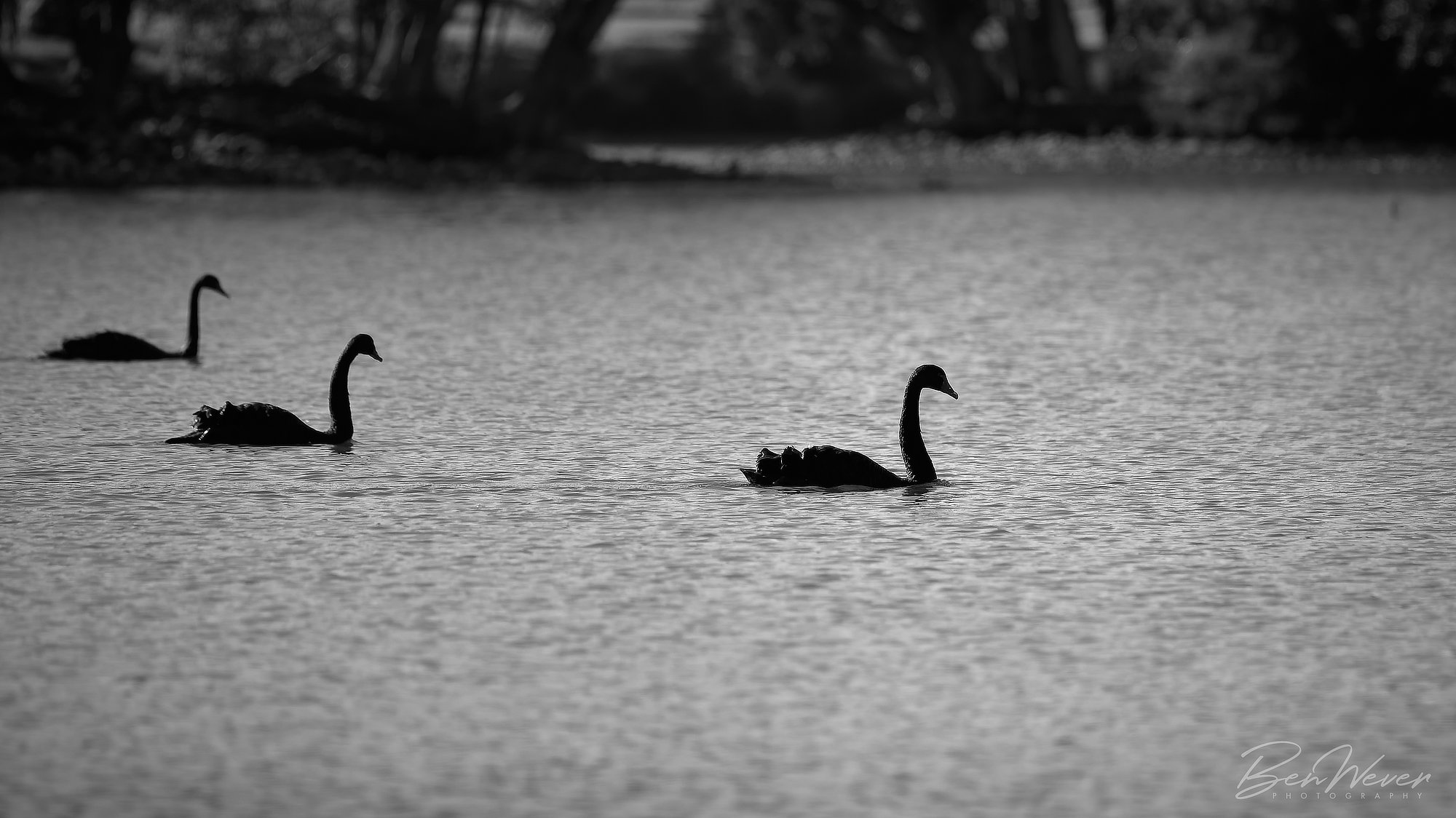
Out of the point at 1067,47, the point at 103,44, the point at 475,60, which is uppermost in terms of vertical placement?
the point at 1067,47

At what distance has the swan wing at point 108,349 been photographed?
1675 centimetres

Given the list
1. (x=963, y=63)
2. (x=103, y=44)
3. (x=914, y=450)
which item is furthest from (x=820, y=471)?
(x=963, y=63)

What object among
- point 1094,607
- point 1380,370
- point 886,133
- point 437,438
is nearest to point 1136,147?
point 886,133

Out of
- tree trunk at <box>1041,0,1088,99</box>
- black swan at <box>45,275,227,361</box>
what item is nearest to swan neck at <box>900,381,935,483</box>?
black swan at <box>45,275,227,361</box>

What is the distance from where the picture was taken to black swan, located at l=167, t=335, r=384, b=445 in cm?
1318

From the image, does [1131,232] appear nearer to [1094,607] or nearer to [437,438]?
[437,438]

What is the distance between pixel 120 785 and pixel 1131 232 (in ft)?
83.3

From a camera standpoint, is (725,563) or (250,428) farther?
(250,428)

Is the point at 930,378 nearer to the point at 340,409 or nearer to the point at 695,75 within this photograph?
the point at 340,409

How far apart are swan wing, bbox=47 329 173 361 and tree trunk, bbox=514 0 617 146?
29009 millimetres

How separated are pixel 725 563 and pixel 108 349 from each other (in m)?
8.07

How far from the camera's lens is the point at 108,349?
16.8 m

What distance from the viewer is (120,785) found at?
704 centimetres

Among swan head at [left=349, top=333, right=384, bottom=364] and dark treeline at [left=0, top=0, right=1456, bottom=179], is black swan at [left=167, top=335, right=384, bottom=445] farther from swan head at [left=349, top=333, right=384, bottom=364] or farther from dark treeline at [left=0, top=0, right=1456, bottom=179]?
dark treeline at [left=0, top=0, right=1456, bottom=179]
